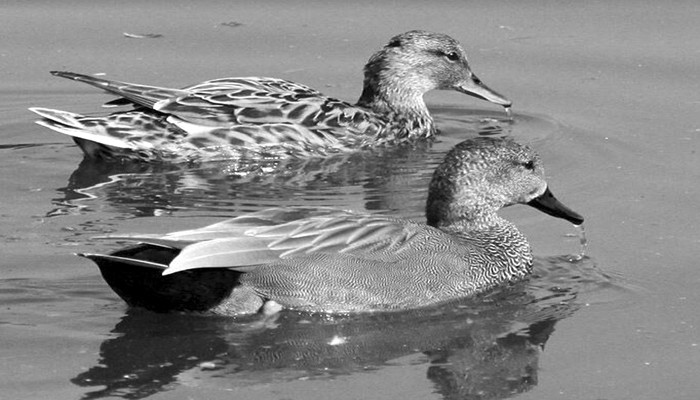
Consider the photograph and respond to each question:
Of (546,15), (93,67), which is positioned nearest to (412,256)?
(93,67)

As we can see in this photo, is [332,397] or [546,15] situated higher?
[546,15]

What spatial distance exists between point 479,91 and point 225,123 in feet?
6.86

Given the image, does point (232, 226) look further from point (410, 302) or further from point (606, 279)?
point (606, 279)

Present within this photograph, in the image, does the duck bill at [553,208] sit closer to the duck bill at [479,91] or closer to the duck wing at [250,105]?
the duck wing at [250,105]

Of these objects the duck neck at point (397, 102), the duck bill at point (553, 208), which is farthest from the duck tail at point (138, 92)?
the duck bill at point (553, 208)

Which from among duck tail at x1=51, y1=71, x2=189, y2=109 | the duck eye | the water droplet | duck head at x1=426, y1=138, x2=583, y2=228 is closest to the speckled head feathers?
duck head at x1=426, y1=138, x2=583, y2=228

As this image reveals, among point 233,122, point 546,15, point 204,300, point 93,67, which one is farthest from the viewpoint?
point 546,15

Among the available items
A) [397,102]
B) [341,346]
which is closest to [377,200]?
[397,102]

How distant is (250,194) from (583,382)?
12.4 ft

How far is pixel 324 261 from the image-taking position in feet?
26.2

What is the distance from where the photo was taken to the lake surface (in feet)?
23.9

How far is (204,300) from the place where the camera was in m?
7.85

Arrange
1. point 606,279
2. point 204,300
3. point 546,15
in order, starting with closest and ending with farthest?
point 204,300 < point 606,279 < point 546,15

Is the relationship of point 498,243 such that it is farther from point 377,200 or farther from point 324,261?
point 377,200
